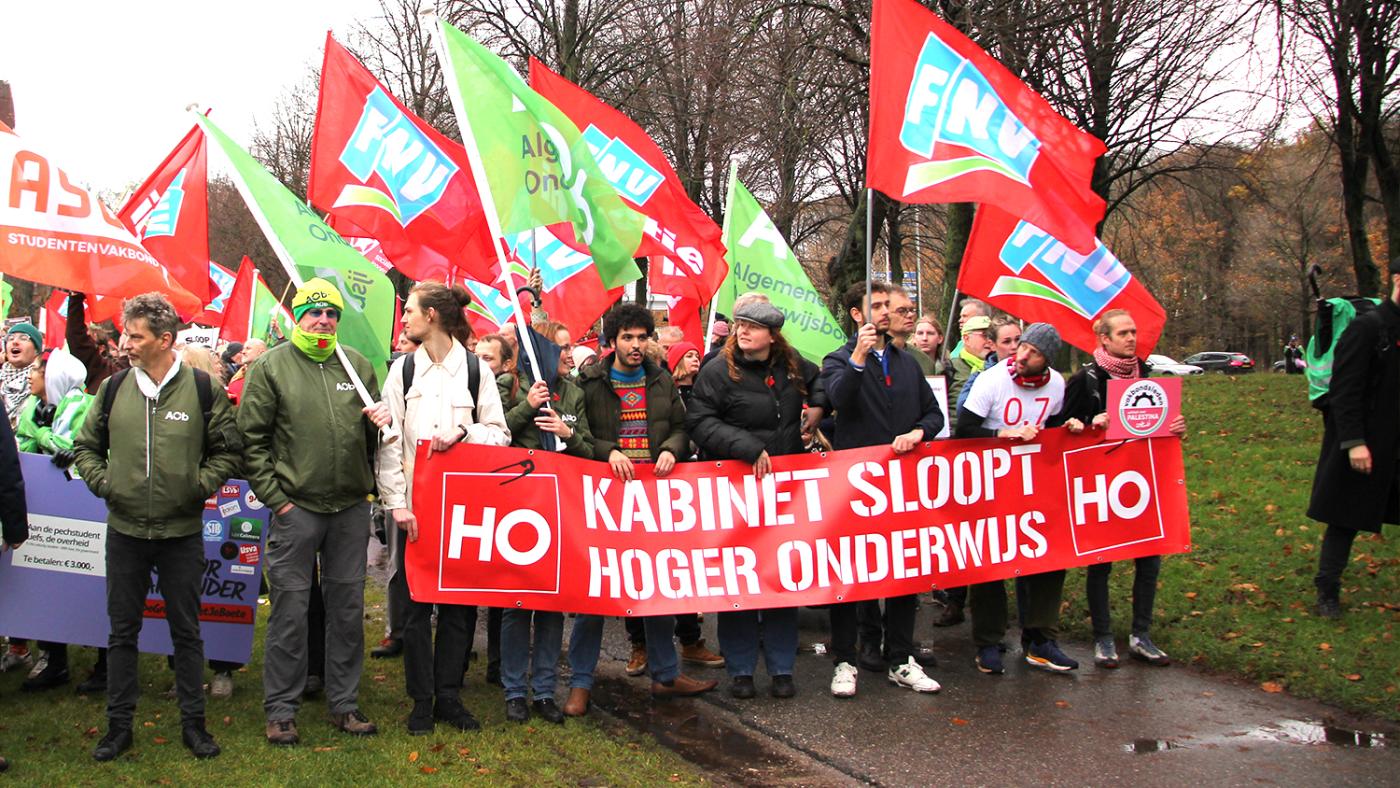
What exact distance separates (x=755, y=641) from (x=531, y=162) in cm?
287

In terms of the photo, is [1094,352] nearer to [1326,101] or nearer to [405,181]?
[405,181]

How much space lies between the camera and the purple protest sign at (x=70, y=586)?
20.3ft

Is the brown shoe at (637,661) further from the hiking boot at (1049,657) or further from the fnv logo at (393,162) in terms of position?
the fnv logo at (393,162)

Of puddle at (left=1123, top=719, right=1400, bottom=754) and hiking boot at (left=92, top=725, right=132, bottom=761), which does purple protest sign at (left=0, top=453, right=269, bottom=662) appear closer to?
hiking boot at (left=92, top=725, right=132, bottom=761)

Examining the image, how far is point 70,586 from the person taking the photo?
20.4 ft

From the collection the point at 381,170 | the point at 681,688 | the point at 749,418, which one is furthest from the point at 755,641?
the point at 381,170

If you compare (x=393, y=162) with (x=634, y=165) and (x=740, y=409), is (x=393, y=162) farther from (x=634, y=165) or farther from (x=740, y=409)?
(x=740, y=409)

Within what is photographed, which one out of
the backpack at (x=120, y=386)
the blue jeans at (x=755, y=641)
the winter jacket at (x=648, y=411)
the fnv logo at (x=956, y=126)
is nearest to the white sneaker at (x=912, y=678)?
the blue jeans at (x=755, y=641)

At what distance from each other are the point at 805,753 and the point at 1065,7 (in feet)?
41.3

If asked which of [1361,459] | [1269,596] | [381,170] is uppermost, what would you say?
[381,170]

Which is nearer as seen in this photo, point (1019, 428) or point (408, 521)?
point (408, 521)

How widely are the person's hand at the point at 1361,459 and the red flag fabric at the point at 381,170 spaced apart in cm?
555

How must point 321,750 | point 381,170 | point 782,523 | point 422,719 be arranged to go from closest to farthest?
1. point 321,750
2. point 422,719
3. point 782,523
4. point 381,170

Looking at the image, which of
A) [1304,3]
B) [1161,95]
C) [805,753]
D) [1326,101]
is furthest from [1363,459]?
[1161,95]
